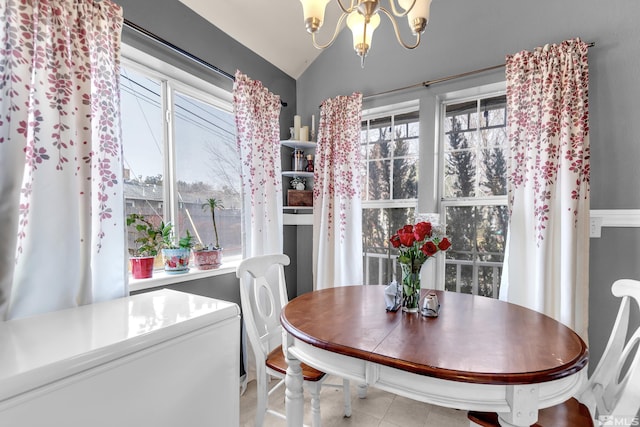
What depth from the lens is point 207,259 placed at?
1.95 m

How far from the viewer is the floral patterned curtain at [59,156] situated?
1.11 m

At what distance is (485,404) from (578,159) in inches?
60.1

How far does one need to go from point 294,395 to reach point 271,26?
246 cm

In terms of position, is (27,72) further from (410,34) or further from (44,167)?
(410,34)

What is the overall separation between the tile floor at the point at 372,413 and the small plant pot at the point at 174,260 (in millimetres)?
1016

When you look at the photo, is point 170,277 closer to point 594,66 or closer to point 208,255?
point 208,255

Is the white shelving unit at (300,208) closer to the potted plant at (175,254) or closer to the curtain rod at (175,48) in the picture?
the curtain rod at (175,48)

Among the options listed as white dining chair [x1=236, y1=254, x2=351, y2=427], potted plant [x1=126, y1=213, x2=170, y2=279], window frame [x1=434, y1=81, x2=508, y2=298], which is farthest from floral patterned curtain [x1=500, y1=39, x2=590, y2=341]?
potted plant [x1=126, y1=213, x2=170, y2=279]

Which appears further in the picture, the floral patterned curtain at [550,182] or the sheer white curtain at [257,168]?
the sheer white curtain at [257,168]

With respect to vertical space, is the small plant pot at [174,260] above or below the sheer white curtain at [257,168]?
below

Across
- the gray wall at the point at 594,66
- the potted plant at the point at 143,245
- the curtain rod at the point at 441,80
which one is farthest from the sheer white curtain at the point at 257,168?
the gray wall at the point at 594,66

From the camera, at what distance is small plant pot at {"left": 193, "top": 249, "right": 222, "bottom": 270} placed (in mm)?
1936

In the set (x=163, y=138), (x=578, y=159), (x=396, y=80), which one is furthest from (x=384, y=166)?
(x=163, y=138)

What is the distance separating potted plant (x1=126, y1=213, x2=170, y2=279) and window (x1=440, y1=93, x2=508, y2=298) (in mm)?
2038
